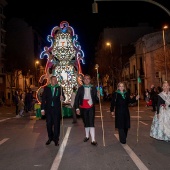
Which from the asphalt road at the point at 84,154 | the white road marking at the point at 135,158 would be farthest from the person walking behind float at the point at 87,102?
the white road marking at the point at 135,158

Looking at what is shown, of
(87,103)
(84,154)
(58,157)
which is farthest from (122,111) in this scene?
(58,157)

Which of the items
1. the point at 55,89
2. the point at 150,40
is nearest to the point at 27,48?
→ the point at 150,40

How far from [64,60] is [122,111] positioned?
10.5 metres

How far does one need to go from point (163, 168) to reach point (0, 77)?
2103 inches

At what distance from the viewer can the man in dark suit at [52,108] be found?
29.5 ft

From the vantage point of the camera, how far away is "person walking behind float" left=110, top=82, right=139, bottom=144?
29.8ft

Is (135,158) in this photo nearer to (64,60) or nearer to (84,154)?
(84,154)

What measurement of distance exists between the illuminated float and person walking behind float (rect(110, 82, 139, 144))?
9662mm

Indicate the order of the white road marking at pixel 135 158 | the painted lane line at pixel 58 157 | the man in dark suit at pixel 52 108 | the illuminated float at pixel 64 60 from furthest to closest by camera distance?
the illuminated float at pixel 64 60
the man in dark suit at pixel 52 108
the painted lane line at pixel 58 157
the white road marking at pixel 135 158

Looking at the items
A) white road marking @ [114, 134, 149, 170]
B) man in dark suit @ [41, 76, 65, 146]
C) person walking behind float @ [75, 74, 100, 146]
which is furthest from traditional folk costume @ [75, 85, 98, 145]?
white road marking @ [114, 134, 149, 170]

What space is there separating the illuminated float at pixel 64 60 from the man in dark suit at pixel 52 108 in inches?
375

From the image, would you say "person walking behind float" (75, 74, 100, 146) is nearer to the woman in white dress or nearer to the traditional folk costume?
the traditional folk costume

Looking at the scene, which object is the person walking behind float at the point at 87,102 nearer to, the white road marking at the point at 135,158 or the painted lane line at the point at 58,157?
the painted lane line at the point at 58,157

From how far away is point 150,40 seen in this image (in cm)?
4372
